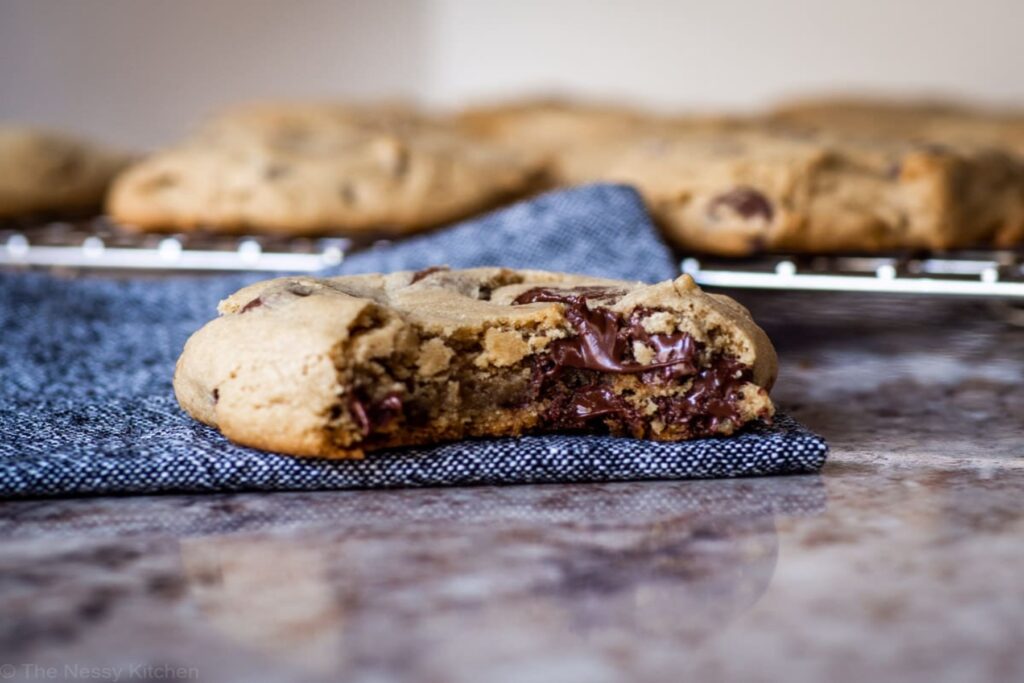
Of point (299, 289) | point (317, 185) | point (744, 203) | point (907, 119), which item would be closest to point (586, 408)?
point (299, 289)

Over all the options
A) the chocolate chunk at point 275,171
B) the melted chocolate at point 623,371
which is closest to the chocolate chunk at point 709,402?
the melted chocolate at point 623,371

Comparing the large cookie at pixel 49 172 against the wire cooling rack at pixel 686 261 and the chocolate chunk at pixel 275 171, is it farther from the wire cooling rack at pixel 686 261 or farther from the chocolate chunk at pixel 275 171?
the chocolate chunk at pixel 275 171

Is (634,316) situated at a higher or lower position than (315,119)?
lower

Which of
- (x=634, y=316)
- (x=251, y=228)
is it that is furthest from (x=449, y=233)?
(x=634, y=316)

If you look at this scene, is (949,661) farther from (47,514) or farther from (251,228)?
(251,228)

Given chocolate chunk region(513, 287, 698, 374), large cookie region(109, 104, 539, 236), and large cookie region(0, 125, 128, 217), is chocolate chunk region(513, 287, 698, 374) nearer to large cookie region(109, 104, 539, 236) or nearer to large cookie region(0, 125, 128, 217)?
large cookie region(109, 104, 539, 236)
